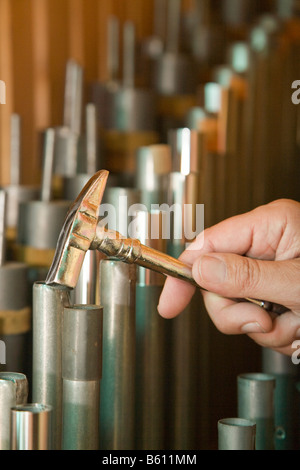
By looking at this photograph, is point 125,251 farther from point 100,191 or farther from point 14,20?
point 14,20

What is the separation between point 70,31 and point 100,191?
0.81 m

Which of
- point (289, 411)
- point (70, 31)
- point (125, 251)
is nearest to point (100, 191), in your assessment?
point (125, 251)

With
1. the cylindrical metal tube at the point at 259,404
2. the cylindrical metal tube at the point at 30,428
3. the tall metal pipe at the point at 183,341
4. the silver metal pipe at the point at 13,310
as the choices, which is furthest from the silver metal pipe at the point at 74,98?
the cylindrical metal tube at the point at 30,428

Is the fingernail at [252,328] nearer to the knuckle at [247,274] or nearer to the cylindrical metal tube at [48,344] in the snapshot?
the knuckle at [247,274]

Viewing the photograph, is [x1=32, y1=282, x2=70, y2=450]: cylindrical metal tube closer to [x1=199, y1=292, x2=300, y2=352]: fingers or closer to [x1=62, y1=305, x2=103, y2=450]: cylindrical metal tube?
[x1=62, y1=305, x2=103, y2=450]: cylindrical metal tube

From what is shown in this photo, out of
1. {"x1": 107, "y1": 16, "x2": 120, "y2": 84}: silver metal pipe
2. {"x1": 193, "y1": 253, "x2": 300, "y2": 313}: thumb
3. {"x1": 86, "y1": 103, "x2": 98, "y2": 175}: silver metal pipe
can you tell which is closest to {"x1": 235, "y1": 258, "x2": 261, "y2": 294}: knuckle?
{"x1": 193, "y1": 253, "x2": 300, "y2": 313}: thumb

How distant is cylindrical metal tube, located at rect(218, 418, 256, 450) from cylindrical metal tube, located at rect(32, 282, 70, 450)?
119 mm

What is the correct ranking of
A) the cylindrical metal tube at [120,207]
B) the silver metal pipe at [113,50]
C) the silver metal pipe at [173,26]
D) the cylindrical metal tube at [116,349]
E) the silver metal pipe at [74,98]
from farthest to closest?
1. the silver metal pipe at [173,26]
2. the silver metal pipe at [113,50]
3. the silver metal pipe at [74,98]
4. the cylindrical metal tube at [120,207]
5. the cylindrical metal tube at [116,349]

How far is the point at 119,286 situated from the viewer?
591 millimetres

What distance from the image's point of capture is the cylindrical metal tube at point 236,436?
530 mm

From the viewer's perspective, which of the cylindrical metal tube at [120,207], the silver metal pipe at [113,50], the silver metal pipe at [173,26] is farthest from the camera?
the silver metal pipe at [173,26]

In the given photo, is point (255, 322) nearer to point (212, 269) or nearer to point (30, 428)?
point (212, 269)

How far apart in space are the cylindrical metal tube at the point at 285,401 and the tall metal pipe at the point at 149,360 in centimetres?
13

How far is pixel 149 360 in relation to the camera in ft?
2.24
